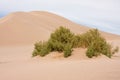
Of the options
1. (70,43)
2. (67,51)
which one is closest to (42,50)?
(70,43)

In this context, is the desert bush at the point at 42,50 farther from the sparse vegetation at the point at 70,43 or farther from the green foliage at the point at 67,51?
the green foliage at the point at 67,51

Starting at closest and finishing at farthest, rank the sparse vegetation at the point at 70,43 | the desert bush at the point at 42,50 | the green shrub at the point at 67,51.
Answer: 1. the green shrub at the point at 67,51
2. the sparse vegetation at the point at 70,43
3. the desert bush at the point at 42,50

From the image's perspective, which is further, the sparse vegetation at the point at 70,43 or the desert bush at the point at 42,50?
the desert bush at the point at 42,50

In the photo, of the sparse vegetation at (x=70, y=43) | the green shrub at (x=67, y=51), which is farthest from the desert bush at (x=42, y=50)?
the green shrub at (x=67, y=51)

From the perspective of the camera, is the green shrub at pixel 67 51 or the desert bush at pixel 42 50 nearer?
the green shrub at pixel 67 51

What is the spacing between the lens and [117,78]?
10.5 meters

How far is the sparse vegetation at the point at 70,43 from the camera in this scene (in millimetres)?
22703

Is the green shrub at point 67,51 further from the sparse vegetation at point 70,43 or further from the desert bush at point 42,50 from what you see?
the desert bush at point 42,50

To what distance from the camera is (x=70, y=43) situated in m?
24.0

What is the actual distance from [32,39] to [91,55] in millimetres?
45271

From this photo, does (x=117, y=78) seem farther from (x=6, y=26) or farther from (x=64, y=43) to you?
(x=6, y=26)

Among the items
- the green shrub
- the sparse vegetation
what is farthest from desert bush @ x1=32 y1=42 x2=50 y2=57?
the green shrub

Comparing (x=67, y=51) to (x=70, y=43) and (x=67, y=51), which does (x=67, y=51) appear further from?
(x=70, y=43)

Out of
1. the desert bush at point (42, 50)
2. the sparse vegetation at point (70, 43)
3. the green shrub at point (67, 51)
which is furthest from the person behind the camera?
the desert bush at point (42, 50)
